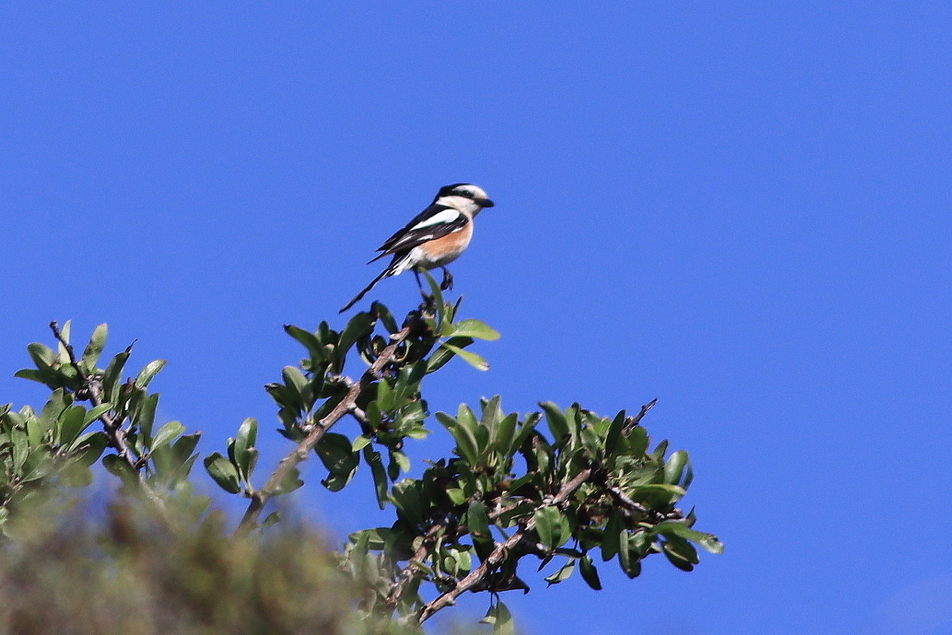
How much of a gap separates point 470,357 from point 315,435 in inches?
35.4

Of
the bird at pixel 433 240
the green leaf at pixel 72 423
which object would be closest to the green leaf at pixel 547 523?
the green leaf at pixel 72 423

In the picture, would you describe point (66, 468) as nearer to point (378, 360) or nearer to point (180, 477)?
point (180, 477)

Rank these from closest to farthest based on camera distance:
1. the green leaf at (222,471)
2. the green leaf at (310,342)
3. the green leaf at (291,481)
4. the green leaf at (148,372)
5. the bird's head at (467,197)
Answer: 1. the green leaf at (291,481)
2. the green leaf at (222,471)
3. the green leaf at (310,342)
4. the green leaf at (148,372)
5. the bird's head at (467,197)

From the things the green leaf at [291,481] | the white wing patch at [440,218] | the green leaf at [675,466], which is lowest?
the green leaf at [291,481]

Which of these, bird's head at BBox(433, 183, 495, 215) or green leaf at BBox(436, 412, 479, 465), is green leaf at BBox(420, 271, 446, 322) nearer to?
green leaf at BBox(436, 412, 479, 465)

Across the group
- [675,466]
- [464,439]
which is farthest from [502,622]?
[675,466]

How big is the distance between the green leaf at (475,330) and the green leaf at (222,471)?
1.25 metres

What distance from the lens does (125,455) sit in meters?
5.50

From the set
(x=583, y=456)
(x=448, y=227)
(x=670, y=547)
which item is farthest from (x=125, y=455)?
(x=448, y=227)

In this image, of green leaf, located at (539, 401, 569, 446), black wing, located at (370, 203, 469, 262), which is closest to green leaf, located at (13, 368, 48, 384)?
green leaf, located at (539, 401, 569, 446)

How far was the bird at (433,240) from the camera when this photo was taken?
9.36 meters

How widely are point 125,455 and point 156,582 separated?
228 cm

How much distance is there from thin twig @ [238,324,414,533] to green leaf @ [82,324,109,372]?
123 cm

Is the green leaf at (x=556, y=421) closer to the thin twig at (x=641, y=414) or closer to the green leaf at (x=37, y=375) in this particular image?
the thin twig at (x=641, y=414)
